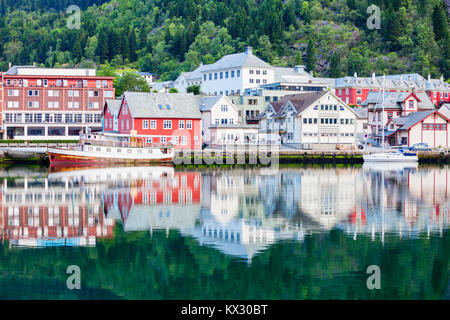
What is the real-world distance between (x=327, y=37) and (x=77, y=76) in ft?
322

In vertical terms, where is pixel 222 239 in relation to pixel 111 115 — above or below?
below

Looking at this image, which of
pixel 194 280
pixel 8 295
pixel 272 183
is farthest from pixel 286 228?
pixel 272 183

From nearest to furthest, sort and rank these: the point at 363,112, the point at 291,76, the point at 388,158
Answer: the point at 388,158 < the point at 363,112 < the point at 291,76

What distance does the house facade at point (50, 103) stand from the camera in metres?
86.2

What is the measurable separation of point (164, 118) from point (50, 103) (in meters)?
23.3

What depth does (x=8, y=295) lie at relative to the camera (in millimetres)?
18031

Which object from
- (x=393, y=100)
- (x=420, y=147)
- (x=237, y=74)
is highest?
(x=237, y=74)

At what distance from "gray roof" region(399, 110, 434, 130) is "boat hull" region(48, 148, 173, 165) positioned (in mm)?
32023

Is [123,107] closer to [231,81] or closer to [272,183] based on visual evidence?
[272,183]

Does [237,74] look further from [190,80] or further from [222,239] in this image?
[222,239]

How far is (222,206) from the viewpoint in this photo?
33594 mm

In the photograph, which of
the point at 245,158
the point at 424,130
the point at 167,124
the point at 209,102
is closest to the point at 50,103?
the point at 167,124

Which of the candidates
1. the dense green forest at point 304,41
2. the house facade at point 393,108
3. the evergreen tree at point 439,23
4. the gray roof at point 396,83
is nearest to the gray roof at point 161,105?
the house facade at point 393,108

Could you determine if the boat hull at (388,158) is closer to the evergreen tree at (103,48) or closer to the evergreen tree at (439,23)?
the evergreen tree at (439,23)
